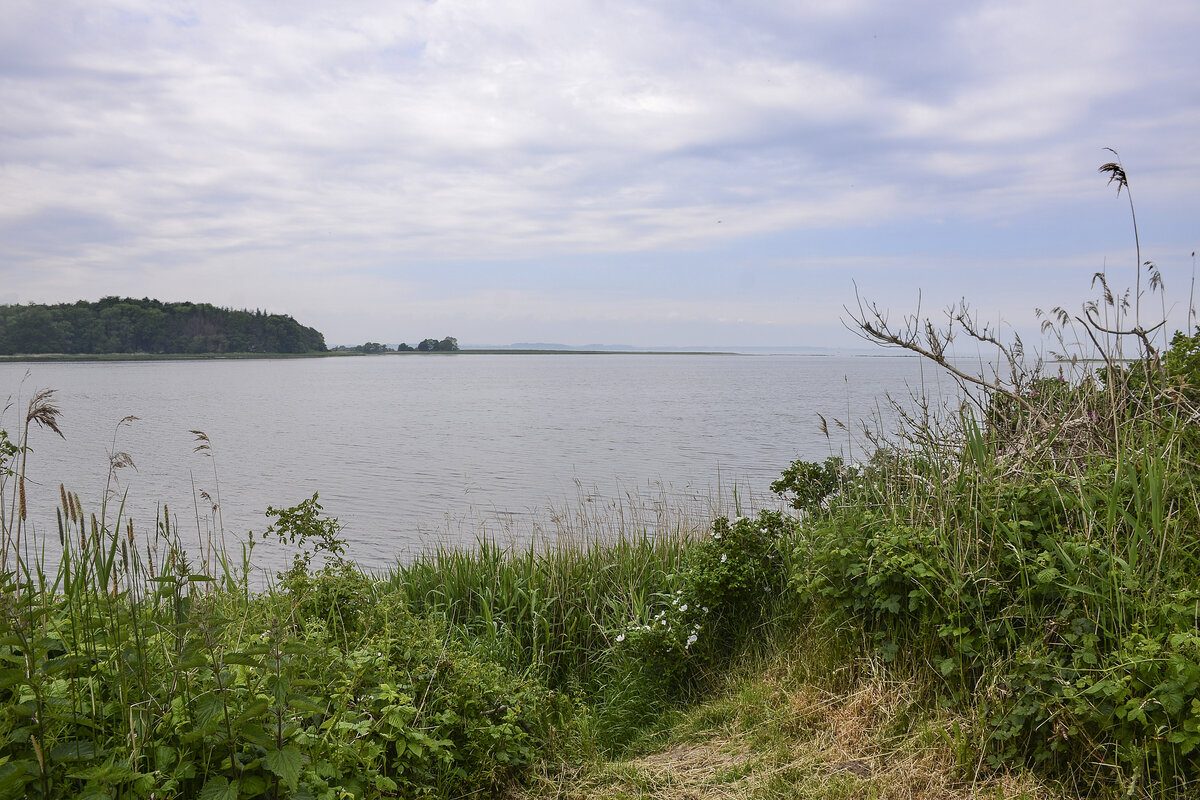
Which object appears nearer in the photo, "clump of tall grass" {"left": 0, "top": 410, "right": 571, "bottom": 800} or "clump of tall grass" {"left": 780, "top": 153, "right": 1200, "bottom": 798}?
"clump of tall grass" {"left": 0, "top": 410, "right": 571, "bottom": 800}

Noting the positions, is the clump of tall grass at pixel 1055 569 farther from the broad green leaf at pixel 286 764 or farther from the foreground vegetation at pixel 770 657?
the broad green leaf at pixel 286 764

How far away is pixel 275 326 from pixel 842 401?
92357mm

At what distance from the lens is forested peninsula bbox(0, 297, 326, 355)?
71250 millimetres

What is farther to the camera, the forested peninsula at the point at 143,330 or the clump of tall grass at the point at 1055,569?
the forested peninsula at the point at 143,330

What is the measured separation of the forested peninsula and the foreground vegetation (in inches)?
2943

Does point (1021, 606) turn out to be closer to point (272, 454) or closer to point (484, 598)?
point (484, 598)

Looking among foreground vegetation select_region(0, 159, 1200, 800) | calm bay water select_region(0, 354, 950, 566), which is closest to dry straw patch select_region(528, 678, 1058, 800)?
foreground vegetation select_region(0, 159, 1200, 800)

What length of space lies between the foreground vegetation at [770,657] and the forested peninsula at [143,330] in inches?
2943

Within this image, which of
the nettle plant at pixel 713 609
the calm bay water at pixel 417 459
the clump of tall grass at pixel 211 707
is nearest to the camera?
the clump of tall grass at pixel 211 707

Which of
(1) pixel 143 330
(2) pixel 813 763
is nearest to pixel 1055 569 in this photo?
(2) pixel 813 763

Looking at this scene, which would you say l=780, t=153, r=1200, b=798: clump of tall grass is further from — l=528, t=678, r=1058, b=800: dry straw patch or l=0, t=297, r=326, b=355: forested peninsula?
l=0, t=297, r=326, b=355: forested peninsula

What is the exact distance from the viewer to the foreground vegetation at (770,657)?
2.73 meters

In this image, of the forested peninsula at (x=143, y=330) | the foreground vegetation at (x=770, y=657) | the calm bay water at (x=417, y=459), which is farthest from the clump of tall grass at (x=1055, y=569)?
the forested peninsula at (x=143, y=330)

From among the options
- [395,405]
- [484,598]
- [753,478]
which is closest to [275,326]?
[395,405]
